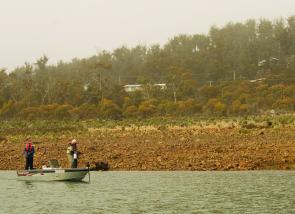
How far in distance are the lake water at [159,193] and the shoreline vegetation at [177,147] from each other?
2.44m

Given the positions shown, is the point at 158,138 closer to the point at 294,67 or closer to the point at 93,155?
the point at 93,155

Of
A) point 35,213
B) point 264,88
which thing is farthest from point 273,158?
point 264,88

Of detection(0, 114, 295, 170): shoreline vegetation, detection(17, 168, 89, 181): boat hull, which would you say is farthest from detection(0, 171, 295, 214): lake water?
detection(0, 114, 295, 170): shoreline vegetation

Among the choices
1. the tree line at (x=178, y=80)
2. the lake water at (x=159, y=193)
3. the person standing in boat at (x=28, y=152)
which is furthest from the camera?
the tree line at (x=178, y=80)

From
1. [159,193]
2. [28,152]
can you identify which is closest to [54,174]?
[28,152]

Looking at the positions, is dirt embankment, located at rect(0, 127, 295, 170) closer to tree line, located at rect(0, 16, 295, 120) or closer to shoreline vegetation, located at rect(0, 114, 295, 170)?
shoreline vegetation, located at rect(0, 114, 295, 170)

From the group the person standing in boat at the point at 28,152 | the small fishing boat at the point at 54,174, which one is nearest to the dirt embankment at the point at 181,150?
the person standing in boat at the point at 28,152

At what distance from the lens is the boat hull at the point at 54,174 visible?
33656mm

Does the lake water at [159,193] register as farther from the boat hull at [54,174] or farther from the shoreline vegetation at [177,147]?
the shoreline vegetation at [177,147]

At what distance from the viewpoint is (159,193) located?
2873 cm

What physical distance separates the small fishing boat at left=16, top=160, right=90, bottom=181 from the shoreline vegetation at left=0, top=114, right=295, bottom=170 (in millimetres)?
6460

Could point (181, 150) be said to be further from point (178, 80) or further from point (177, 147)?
point (178, 80)

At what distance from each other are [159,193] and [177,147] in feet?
48.5

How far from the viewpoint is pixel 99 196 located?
2833cm
